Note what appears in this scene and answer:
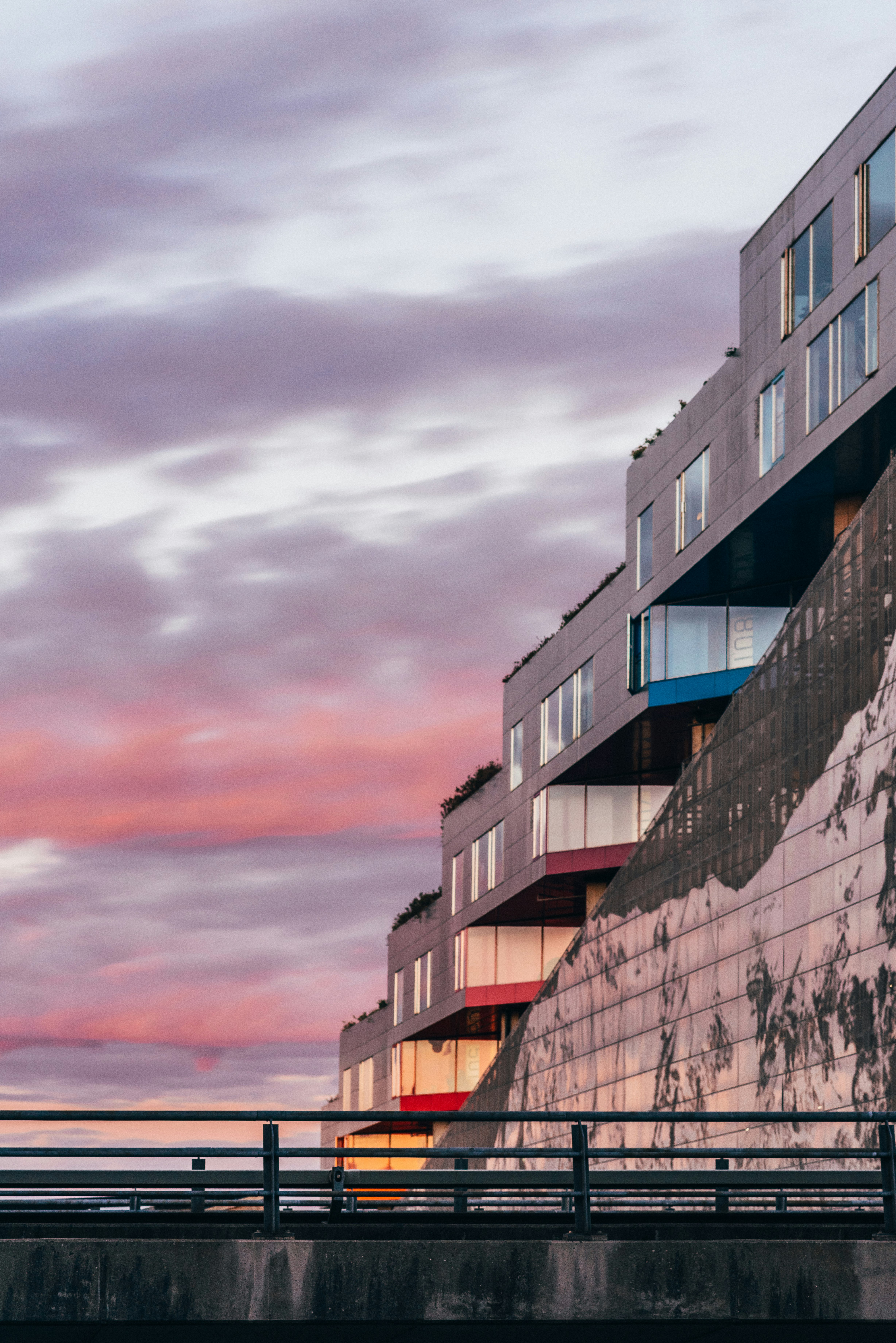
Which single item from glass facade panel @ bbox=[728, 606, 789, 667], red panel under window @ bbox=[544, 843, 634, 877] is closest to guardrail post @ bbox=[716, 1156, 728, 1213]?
glass facade panel @ bbox=[728, 606, 789, 667]

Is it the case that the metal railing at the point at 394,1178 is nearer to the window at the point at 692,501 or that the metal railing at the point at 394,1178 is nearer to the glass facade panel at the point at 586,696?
the window at the point at 692,501

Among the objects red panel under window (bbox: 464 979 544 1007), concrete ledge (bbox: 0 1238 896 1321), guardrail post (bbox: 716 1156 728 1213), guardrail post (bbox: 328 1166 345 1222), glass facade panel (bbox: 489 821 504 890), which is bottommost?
concrete ledge (bbox: 0 1238 896 1321)

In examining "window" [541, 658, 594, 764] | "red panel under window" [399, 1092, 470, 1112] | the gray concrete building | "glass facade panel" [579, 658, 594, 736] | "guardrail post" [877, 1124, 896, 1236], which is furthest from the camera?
"red panel under window" [399, 1092, 470, 1112]

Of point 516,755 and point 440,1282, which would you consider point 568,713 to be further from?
point 440,1282

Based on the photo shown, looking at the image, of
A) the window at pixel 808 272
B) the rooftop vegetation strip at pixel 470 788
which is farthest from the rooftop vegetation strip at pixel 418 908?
the window at pixel 808 272

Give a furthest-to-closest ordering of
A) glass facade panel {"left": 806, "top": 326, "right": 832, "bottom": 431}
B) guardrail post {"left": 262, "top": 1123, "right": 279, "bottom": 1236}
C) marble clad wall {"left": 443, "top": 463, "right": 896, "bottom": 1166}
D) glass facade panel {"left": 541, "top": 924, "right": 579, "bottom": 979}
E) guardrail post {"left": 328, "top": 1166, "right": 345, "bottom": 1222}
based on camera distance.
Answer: glass facade panel {"left": 541, "top": 924, "right": 579, "bottom": 979} → glass facade panel {"left": 806, "top": 326, "right": 832, "bottom": 431} → marble clad wall {"left": 443, "top": 463, "right": 896, "bottom": 1166} → guardrail post {"left": 328, "top": 1166, "right": 345, "bottom": 1222} → guardrail post {"left": 262, "top": 1123, "right": 279, "bottom": 1236}

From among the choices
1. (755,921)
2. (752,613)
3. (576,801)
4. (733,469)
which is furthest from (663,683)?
(755,921)

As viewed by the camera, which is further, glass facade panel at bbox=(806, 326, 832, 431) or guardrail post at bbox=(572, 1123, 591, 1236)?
glass facade panel at bbox=(806, 326, 832, 431)

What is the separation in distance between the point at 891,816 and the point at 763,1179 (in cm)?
1116

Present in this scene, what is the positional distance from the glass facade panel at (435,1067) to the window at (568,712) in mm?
23579

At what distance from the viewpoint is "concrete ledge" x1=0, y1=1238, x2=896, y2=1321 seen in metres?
14.4

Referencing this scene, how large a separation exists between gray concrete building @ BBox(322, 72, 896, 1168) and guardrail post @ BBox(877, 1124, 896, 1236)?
388 cm

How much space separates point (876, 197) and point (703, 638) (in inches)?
576

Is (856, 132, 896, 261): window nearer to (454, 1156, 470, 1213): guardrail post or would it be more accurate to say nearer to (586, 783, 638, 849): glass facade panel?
(586, 783, 638, 849): glass facade panel
